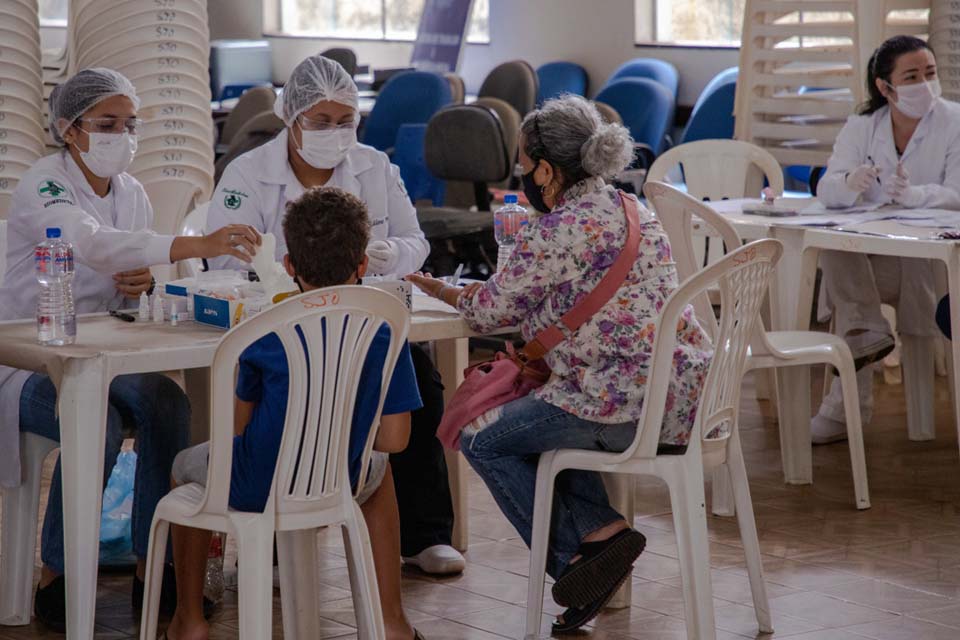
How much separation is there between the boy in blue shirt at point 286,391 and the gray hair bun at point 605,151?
0.55 meters

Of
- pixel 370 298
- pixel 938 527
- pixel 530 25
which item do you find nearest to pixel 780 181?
pixel 938 527

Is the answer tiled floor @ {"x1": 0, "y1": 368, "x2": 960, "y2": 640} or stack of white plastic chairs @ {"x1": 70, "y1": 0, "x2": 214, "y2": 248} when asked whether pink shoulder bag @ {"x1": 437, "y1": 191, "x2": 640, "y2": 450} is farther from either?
stack of white plastic chairs @ {"x1": 70, "y1": 0, "x2": 214, "y2": 248}

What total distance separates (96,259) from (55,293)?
40 cm

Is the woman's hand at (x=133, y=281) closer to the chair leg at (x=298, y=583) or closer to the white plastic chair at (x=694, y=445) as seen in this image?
the chair leg at (x=298, y=583)

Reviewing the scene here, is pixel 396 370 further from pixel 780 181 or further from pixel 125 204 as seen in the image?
pixel 780 181

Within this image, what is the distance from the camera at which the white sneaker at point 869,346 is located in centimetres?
501

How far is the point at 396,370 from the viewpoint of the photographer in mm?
2910

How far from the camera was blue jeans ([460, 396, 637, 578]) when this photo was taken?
319 centimetres

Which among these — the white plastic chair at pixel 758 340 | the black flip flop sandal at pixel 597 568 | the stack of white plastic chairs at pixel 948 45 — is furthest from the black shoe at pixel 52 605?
the stack of white plastic chairs at pixel 948 45

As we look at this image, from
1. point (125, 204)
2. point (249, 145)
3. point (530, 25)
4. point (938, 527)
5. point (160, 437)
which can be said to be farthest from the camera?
point (530, 25)

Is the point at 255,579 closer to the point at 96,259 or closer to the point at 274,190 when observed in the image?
the point at 96,259

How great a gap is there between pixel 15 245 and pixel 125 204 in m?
0.30

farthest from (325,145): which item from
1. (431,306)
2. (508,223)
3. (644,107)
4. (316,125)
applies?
(644,107)

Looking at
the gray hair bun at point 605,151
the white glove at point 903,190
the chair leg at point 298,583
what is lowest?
the chair leg at point 298,583
